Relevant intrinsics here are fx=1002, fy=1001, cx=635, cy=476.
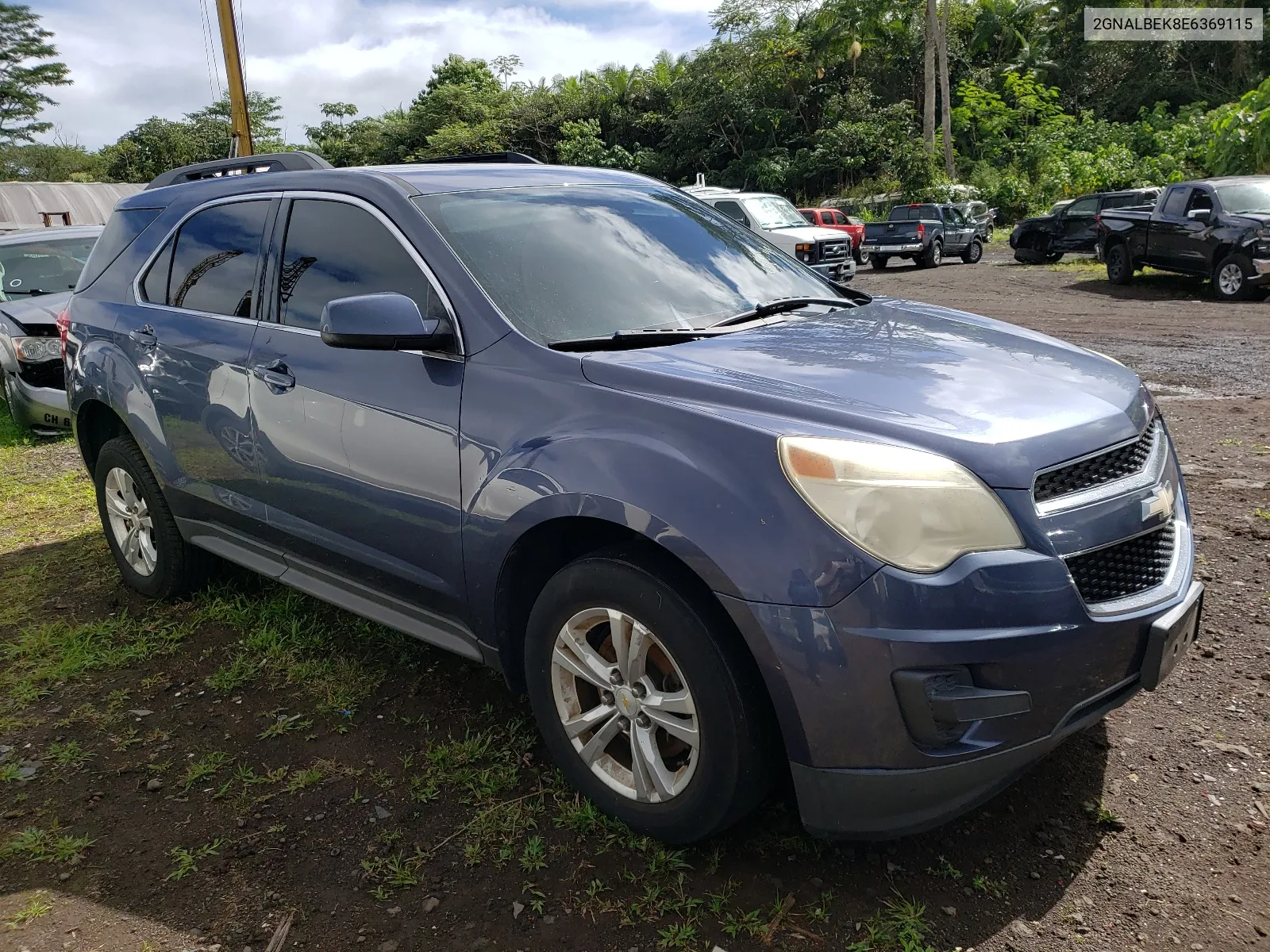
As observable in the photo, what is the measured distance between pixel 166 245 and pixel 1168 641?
13.1 ft

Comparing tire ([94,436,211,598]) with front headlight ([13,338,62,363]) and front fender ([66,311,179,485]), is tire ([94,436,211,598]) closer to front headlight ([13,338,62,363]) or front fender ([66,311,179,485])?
front fender ([66,311,179,485])

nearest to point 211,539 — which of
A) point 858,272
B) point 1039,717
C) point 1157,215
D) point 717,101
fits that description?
point 1039,717

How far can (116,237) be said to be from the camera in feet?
15.0

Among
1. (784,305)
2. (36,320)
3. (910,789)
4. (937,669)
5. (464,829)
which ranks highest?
(36,320)

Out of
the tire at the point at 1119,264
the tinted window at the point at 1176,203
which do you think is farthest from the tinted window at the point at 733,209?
the tinted window at the point at 1176,203

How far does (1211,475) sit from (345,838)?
4.85 metres

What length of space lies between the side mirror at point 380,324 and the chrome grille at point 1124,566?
1.79 meters

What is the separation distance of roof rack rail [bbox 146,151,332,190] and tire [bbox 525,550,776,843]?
2.19 meters

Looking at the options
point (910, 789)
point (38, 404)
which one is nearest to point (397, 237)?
point (910, 789)

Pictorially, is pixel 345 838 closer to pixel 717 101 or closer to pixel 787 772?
pixel 787 772

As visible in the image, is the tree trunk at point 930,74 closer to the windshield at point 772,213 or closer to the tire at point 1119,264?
the windshield at point 772,213

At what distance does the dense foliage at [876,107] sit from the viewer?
111ft

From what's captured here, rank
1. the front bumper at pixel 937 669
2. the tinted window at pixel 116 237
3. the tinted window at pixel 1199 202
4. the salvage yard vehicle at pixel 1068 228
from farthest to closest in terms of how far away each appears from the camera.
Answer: the salvage yard vehicle at pixel 1068 228
the tinted window at pixel 1199 202
the tinted window at pixel 116 237
the front bumper at pixel 937 669

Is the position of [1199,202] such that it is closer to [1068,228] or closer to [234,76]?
[1068,228]
